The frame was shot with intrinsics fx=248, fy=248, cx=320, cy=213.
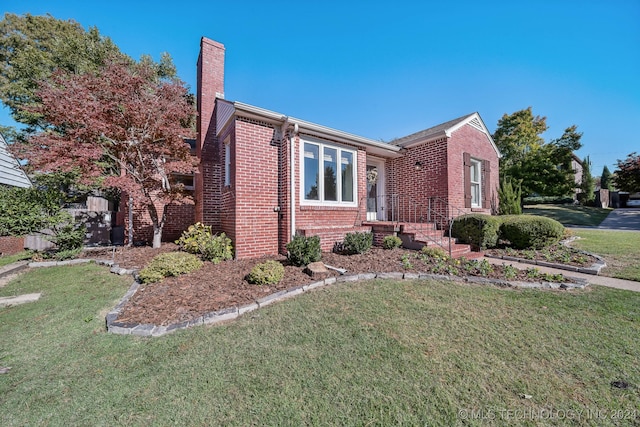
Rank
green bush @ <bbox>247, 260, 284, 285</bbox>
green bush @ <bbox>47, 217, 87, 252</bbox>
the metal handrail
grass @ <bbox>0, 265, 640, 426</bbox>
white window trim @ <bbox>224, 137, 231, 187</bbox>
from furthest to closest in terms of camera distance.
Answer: the metal handrail < white window trim @ <bbox>224, 137, 231, 187</bbox> < green bush @ <bbox>47, 217, 87, 252</bbox> < green bush @ <bbox>247, 260, 284, 285</bbox> < grass @ <bbox>0, 265, 640, 426</bbox>

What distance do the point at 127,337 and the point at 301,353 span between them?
224cm

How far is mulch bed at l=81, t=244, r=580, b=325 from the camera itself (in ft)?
11.9

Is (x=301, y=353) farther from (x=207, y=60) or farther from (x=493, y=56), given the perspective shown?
(x=493, y=56)

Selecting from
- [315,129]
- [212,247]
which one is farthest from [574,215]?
[212,247]

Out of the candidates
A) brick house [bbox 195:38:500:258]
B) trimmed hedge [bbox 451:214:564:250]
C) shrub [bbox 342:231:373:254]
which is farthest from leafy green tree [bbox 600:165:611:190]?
shrub [bbox 342:231:373:254]

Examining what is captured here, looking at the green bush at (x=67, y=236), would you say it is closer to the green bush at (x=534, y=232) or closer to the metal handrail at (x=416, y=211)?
the metal handrail at (x=416, y=211)

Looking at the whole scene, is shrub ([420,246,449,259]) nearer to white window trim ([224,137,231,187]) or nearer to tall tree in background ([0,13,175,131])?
white window trim ([224,137,231,187])

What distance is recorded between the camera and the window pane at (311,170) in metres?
7.06

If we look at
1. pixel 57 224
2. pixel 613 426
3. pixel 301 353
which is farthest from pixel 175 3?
pixel 613 426

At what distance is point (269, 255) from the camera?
668 cm

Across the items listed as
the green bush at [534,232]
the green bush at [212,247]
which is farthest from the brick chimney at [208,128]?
the green bush at [534,232]

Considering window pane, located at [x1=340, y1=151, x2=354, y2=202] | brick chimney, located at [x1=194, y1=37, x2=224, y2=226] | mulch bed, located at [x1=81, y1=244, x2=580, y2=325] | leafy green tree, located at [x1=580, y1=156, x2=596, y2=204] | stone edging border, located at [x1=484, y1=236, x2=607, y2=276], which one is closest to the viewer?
mulch bed, located at [x1=81, y1=244, x2=580, y2=325]

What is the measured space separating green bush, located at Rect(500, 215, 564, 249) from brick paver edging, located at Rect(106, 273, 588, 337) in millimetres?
2846

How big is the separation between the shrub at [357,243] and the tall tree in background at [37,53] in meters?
14.3
